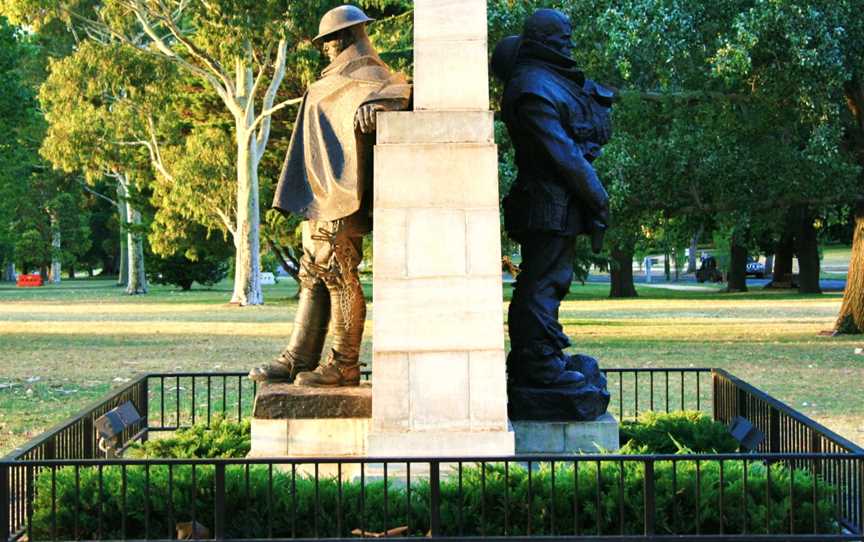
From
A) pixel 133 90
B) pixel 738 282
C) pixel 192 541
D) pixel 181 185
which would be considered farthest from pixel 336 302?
pixel 738 282

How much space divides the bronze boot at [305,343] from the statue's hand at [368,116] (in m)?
1.50

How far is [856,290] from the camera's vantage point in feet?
97.7

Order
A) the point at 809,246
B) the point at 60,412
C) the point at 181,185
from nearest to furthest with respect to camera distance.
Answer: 1. the point at 60,412
2. the point at 181,185
3. the point at 809,246

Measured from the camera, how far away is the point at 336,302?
9.28m

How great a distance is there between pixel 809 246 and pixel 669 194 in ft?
105

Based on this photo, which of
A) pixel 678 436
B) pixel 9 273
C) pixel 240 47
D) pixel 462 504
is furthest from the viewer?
pixel 9 273

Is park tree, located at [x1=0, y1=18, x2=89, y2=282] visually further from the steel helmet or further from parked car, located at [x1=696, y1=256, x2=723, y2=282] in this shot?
the steel helmet

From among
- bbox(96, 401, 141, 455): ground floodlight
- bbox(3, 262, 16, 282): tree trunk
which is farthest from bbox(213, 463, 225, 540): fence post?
bbox(3, 262, 16, 282): tree trunk

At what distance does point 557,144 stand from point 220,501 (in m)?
3.26

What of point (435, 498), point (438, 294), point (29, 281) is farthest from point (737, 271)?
point (435, 498)

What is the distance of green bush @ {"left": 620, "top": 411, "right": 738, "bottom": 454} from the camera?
10.2m

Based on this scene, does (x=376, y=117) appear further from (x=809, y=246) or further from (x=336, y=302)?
(x=809, y=246)

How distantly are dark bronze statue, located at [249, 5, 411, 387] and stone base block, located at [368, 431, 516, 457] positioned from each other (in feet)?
3.90

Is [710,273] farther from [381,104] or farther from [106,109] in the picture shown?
[381,104]
